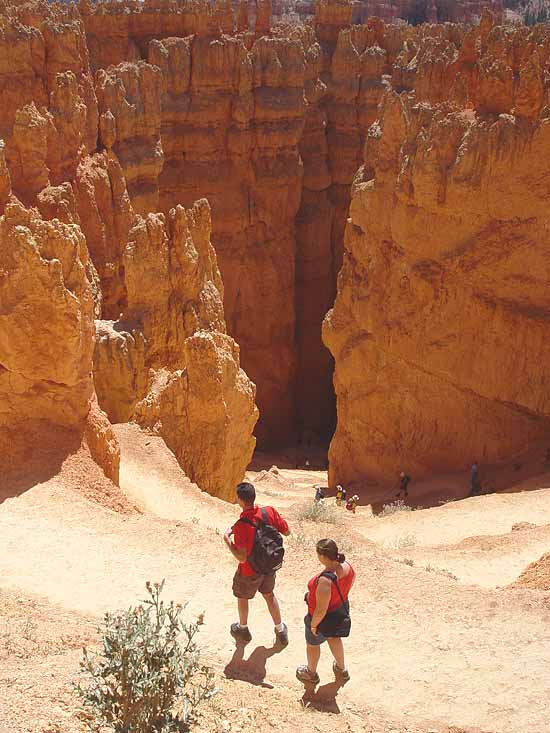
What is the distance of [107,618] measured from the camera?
4906mm

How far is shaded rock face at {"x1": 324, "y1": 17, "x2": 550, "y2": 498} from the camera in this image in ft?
48.5

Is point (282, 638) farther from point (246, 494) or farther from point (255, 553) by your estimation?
point (246, 494)

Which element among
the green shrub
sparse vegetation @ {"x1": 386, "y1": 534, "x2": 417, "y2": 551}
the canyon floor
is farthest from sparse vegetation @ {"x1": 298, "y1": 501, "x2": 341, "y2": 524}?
the green shrub

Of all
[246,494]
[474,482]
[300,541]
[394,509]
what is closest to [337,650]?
[246,494]

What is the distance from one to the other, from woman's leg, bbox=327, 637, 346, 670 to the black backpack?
71 cm

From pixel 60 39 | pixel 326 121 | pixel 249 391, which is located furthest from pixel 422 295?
pixel 326 121

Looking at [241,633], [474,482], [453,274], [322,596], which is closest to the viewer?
[322,596]

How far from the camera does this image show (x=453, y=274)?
15.8 meters

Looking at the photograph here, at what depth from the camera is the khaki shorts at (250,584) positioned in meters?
6.27

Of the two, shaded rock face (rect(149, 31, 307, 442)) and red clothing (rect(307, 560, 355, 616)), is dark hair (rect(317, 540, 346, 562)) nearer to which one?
red clothing (rect(307, 560, 355, 616))

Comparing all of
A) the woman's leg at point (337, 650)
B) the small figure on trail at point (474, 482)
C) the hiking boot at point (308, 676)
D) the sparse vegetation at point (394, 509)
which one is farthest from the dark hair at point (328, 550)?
the small figure on trail at point (474, 482)

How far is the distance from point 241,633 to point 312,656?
78 cm

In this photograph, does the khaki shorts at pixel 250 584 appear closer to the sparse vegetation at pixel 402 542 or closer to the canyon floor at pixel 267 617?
the canyon floor at pixel 267 617

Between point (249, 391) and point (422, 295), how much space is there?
4.44 metres
